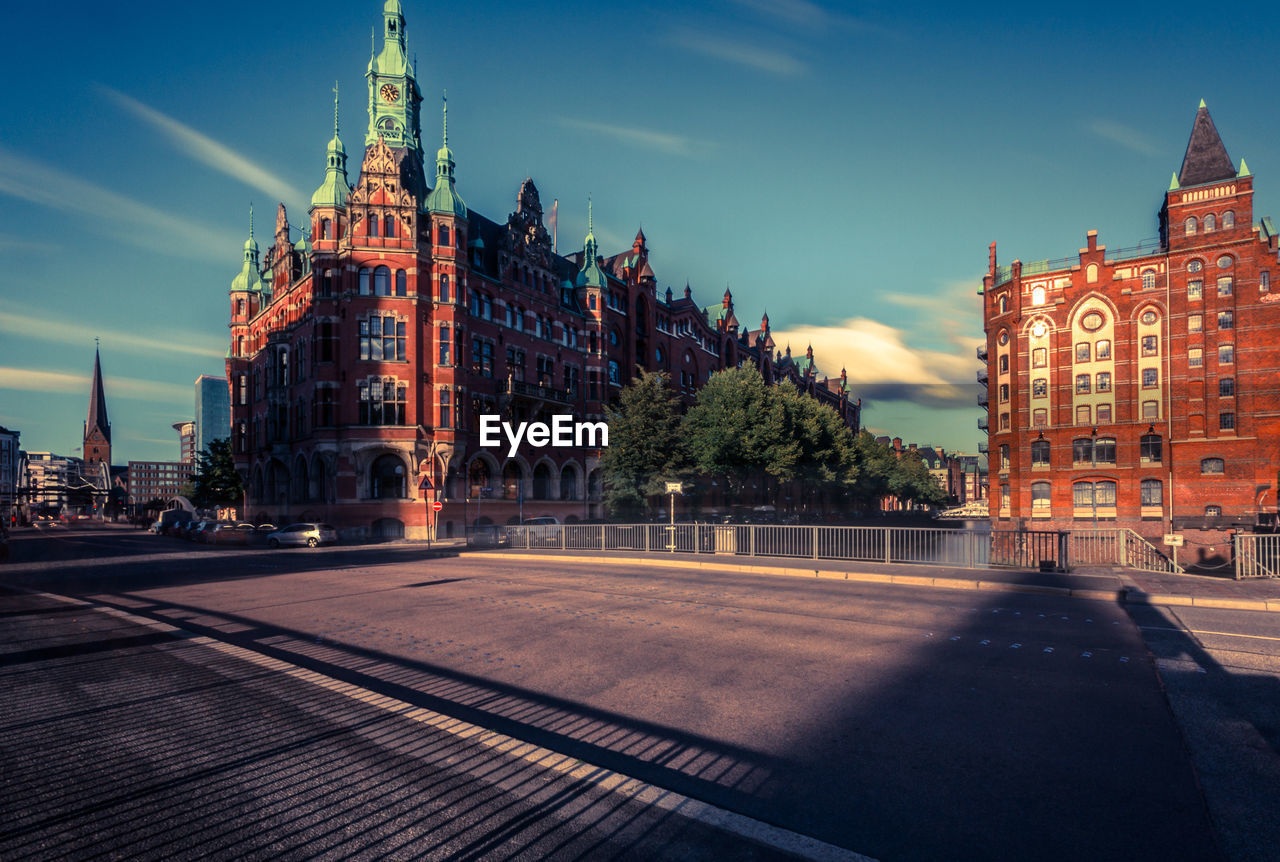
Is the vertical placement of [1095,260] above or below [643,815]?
above

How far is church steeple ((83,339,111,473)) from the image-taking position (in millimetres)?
170875

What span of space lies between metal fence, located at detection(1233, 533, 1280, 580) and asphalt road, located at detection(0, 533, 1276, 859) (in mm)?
7018

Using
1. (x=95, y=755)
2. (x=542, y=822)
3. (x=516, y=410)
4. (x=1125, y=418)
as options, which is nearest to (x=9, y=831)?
(x=95, y=755)

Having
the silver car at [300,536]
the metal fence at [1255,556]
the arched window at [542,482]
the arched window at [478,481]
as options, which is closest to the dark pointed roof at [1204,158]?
the metal fence at [1255,556]

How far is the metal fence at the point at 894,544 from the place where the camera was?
18172 mm

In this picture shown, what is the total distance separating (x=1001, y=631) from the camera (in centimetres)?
1022

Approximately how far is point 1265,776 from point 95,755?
876 cm

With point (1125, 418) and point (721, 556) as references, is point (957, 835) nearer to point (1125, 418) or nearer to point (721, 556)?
point (721, 556)

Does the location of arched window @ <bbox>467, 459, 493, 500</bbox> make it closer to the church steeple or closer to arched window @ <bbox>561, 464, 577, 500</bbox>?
arched window @ <bbox>561, 464, 577, 500</bbox>

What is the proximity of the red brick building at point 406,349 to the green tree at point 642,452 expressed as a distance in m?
6.37

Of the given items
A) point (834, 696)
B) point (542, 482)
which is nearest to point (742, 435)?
point (542, 482)

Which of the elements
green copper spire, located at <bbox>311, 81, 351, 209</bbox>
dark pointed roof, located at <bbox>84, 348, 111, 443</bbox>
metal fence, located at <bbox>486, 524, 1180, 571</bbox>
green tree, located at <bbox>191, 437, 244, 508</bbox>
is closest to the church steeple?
dark pointed roof, located at <bbox>84, 348, 111, 443</bbox>

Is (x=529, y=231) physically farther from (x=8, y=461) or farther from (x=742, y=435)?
(x=8, y=461)

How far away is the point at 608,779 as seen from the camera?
189 inches
